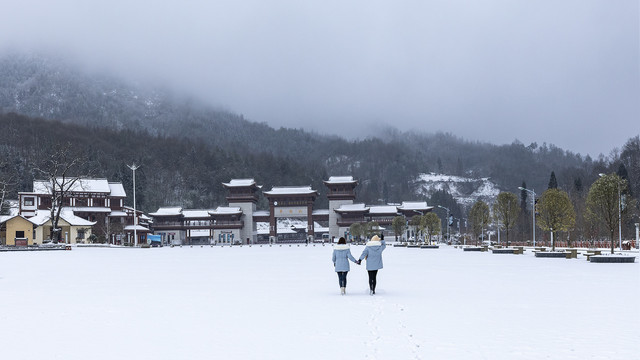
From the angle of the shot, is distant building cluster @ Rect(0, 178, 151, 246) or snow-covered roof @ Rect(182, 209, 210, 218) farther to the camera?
A: snow-covered roof @ Rect(182, 209, 210, 218)

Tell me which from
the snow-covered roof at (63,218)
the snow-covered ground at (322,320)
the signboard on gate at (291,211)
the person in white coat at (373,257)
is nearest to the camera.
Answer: the snow-covered ground at (322,320)

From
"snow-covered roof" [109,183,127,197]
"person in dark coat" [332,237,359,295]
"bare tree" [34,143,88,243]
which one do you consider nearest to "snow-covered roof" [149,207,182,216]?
"snow-covered roof" [109,183,127,197]

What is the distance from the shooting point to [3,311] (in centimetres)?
1359

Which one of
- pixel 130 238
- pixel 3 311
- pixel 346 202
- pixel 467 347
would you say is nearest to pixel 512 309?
pixel 467 347

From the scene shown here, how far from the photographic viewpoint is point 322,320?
1194cm

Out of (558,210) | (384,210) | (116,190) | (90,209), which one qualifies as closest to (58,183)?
(90,209)

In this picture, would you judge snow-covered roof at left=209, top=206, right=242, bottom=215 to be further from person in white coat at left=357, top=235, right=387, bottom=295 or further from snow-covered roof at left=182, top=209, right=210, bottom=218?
person in white coat at left=357, top=235, right=387, bottom=295

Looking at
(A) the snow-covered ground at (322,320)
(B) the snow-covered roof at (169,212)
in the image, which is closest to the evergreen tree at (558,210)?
(A) the snow-covered ground at (322,320)

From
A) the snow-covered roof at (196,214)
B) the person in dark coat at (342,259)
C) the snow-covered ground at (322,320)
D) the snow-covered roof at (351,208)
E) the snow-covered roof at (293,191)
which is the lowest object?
the snow-covered ground at (322,320)

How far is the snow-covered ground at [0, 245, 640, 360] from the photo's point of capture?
904cm

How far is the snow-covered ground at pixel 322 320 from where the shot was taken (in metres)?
9.04

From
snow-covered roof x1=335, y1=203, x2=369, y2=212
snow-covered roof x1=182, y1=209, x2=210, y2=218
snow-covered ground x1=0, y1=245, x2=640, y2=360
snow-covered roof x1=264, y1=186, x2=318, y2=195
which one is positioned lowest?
snow-covered ground x1=0, y1=245, x2=640, y2=360

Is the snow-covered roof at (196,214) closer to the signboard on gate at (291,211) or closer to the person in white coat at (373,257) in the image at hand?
the signboard on gate at (291,211)

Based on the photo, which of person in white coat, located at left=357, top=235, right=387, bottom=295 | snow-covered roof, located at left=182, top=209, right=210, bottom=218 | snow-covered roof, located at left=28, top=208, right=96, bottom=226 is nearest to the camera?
person in white coat, located at left=357, top=235, right=387, bottom=295
